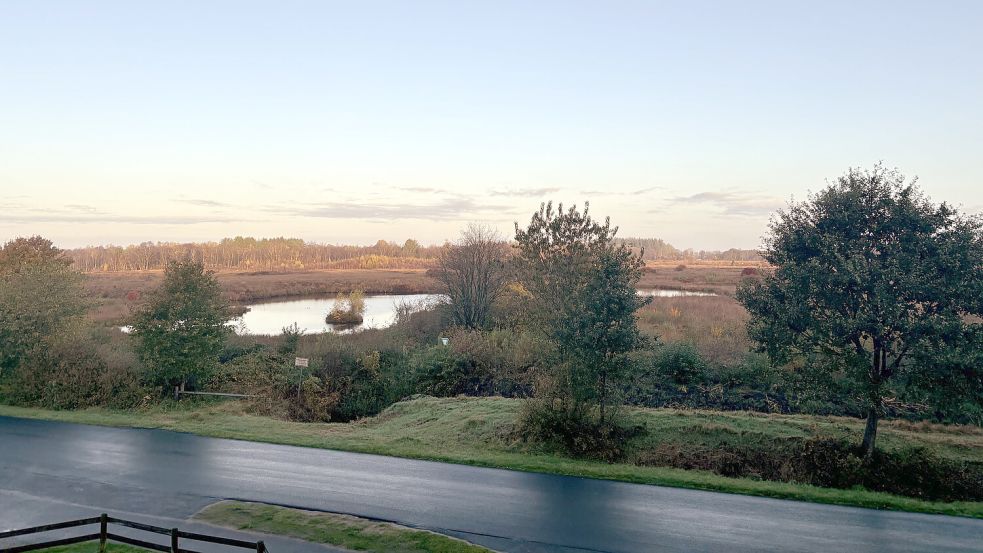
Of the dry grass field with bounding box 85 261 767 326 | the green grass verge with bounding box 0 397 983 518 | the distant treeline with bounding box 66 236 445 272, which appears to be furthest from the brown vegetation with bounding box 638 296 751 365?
the distant treeline with bounding box 66 236 445 272

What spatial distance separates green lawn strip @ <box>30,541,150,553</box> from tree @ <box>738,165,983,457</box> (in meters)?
15.1

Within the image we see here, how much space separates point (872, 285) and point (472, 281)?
102 feet

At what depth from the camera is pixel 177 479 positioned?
1394 centimetres

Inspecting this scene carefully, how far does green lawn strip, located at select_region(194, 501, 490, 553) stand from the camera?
10.3 metres

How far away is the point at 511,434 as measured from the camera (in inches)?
700

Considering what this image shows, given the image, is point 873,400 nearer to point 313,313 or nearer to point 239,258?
point 313,313

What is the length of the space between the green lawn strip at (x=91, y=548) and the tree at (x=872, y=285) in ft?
49.5

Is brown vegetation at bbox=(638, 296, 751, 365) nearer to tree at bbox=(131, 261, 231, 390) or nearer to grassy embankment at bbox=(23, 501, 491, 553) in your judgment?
grassy embankment at bbox=(23, 501, 491, 553)

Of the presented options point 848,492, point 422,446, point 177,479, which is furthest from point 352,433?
point 848,492

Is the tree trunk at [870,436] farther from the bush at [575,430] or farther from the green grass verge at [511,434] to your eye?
the bush at [575,430]

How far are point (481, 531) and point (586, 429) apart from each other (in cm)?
660

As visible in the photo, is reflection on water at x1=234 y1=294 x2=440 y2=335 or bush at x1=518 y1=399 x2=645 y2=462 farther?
reflection on water at x1=234 y1=294 x2=440 y2=335

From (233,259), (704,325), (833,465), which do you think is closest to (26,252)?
(704,325)

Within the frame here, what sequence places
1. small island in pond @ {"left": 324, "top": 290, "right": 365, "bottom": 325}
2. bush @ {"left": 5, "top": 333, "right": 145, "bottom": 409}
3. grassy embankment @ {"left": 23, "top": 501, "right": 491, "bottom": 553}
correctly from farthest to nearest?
small island in pond @ {"left": 324, "top": 290, "right": 365, "bottom": 325} → bush @ {"left": 5, "top": 333, "right": 145, "bottom": 409} → grassy embankment @ {"left": 23, "top": 501, "right": 491, "bottom": 553}
